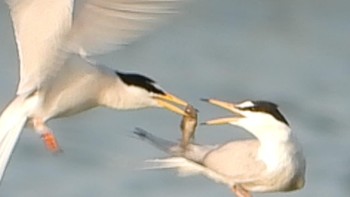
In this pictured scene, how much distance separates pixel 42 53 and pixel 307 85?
4831mm

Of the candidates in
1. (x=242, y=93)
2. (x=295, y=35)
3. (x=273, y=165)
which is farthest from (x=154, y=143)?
(x=295, y=35)

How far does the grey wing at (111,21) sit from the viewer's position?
4.34 meters

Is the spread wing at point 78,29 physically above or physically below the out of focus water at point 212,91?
above

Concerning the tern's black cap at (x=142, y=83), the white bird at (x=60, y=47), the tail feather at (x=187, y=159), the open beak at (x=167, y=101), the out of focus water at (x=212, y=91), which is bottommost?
the out of focus water at (x=212, y=91)

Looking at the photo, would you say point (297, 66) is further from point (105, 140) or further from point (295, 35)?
point (105, 140)

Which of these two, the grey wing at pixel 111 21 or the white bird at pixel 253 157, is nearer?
the grey wing at pixel 111 21

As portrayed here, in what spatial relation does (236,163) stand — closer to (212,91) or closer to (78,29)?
(78,29)

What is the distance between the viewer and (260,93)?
8.70m

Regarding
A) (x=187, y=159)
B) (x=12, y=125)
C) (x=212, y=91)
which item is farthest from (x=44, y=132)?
(x=212, y=91)

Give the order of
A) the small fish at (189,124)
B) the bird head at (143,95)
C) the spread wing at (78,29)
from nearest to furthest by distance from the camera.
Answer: the spread wing at (78,29), the small fish at (189,124), the bird head at (143,95)

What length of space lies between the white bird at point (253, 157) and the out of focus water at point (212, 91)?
2.30 meters

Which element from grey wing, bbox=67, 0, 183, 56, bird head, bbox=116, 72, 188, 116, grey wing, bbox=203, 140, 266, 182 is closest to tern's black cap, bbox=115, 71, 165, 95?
bird head, bbox=116, 72, 188, 116

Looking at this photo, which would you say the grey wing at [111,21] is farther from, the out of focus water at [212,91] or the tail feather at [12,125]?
the out of focus water at [212,91]

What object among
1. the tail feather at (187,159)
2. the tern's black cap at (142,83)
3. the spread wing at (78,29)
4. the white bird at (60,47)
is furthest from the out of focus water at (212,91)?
the spread wing at (78,29)
